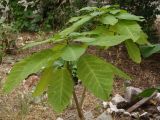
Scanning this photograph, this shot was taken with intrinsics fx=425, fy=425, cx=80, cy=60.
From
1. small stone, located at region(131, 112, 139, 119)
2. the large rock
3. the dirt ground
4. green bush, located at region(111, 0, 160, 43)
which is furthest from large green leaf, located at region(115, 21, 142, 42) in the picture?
green bush, located at region(111, 0, 160, 43)

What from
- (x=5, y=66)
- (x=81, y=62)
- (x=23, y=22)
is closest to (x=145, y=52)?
(x=81, y=62)

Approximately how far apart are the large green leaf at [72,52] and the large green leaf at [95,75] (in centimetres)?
6

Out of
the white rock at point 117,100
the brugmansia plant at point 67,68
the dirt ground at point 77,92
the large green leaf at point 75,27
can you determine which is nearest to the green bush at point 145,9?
the dirt ground at point 77,92

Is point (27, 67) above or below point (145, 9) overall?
above

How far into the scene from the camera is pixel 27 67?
1426 mm

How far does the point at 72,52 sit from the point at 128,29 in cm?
33

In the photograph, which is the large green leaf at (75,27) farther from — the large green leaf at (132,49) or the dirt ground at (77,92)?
the dirt ground at (77,92)

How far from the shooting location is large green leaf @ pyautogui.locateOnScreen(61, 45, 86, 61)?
1346 millimetres

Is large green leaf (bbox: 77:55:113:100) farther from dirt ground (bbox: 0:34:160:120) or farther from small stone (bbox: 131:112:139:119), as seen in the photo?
small stone (bbox: 131:112:139:119)

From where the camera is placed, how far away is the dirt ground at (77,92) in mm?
4371

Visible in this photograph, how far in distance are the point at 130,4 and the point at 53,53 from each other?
522 centimetres

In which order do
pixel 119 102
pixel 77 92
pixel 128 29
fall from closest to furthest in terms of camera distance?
1. pixel 128 29
2. pixel 119 102
3. pixel 77 92

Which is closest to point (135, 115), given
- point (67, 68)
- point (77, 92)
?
point (77, 92)

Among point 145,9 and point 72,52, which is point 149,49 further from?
point 145,9
